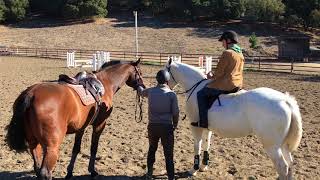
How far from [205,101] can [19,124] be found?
8.67 feet

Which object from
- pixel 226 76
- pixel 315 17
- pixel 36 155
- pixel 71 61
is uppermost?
pixel 315 17

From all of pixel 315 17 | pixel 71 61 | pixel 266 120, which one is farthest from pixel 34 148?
pixel 315 17

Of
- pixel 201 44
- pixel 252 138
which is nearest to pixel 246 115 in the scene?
pixel 252 138

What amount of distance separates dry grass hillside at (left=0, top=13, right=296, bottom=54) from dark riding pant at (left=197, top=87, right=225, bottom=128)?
4157cm

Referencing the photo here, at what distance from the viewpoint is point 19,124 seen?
5613mm

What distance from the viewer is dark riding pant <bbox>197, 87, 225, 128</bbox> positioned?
6582mm

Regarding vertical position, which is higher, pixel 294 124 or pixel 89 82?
pixel 89 82

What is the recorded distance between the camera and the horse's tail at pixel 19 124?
554 centimetres

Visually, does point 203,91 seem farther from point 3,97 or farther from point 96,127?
point 3,97

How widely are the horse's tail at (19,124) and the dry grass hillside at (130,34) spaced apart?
42865 millimetres

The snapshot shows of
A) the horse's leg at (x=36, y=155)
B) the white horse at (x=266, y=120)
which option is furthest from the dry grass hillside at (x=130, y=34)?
the horse's leg at (x=36, y=155)

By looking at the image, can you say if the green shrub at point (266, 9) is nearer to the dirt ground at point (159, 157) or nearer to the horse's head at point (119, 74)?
the dirt ground at point (159, 157)

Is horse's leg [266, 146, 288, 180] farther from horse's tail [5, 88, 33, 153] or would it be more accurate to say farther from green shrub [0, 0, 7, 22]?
green shrub [0, 0, 7, 22]

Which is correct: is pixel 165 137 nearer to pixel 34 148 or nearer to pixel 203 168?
pixel 203 168
